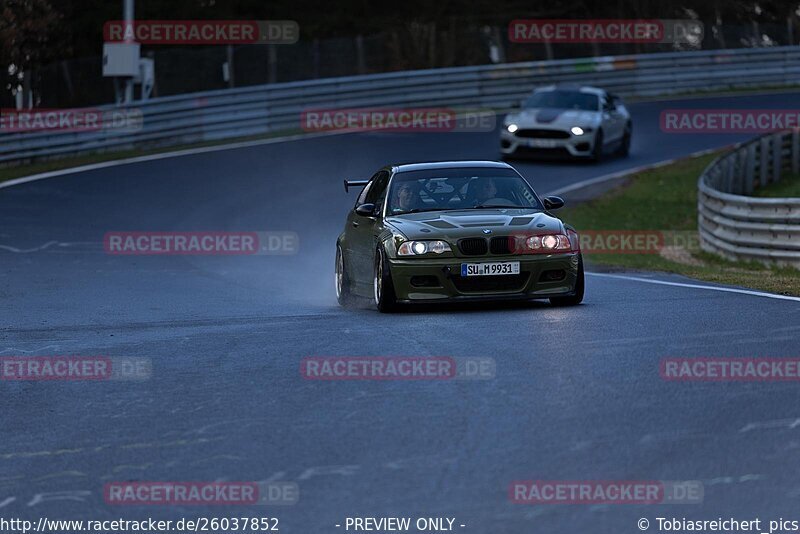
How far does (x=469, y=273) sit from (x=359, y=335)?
173 centimetres

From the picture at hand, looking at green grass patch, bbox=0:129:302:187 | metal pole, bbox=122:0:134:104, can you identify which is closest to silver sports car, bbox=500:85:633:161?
green grass patch, bbox=0:129:302:187

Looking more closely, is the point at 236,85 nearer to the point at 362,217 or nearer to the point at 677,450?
the point at 362,217

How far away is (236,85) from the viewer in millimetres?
36312

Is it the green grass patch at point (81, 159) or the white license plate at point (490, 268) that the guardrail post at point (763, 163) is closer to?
the green grass patch at point (81, 159)

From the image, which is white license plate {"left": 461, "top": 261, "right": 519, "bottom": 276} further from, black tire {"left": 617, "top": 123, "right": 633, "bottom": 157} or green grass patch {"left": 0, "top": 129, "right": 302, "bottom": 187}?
black tire {"left": 617, "top": 123, "right": 633, "bottom": 157}

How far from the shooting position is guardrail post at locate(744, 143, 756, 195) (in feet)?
86.3

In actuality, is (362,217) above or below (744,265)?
above

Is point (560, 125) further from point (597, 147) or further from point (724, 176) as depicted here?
point (724, 176)

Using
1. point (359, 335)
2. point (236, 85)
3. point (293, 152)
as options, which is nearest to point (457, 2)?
point (236, 85)

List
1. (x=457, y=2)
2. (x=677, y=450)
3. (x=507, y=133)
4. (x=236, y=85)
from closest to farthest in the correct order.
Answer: (x=677, y=450) → (x=507, y=133) → (x=236, y=85) → (x=457, y=2)

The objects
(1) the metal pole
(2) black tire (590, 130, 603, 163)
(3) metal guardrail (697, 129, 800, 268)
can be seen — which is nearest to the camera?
(3) metal guardrail (697, 129, 800, 268)

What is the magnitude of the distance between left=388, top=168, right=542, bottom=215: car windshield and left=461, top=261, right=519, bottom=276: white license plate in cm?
121

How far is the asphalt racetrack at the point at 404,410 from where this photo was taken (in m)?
6.36

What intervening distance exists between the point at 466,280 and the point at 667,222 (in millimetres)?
13742
